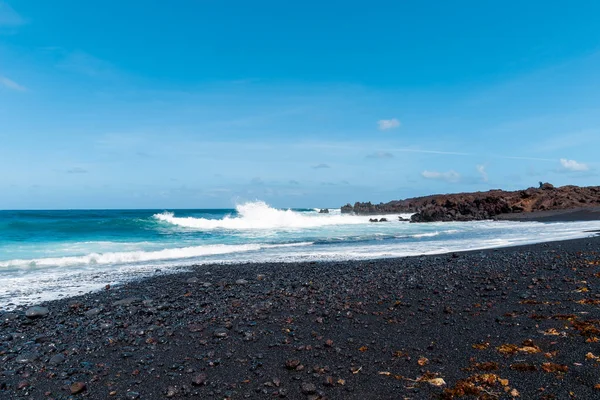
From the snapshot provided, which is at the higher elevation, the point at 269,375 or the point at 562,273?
the point at 562,273

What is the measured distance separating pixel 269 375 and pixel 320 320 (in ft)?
6.15

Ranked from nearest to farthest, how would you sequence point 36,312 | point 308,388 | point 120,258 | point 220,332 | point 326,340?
point 308,388, point 326,340, point 220,332, point 36,312, point 120,258

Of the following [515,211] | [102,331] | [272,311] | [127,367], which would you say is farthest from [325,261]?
[515,211]

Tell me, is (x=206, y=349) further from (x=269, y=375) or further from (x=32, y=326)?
(x=32, y=326)

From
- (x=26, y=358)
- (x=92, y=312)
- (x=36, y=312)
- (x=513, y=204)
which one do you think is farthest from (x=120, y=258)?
(x=513, y=204)

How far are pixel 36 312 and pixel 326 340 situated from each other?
5.67m

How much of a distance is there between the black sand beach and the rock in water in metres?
0.14

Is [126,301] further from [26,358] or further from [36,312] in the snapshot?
[26,358]

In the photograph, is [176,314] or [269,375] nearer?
[269,375]

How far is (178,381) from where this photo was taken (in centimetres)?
487

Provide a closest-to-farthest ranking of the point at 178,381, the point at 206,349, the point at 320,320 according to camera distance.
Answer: the point at 178,381 < the point at 206,349 < the point at 320,320

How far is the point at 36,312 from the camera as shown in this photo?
768 centimetres

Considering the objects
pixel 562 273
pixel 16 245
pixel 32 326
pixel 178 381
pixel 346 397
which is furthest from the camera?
pixel 16 245

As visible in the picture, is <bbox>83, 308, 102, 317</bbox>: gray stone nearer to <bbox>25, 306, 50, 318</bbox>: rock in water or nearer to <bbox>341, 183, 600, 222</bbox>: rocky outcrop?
<bbox>25, 306, 50, 318</bbox>: rock in water
